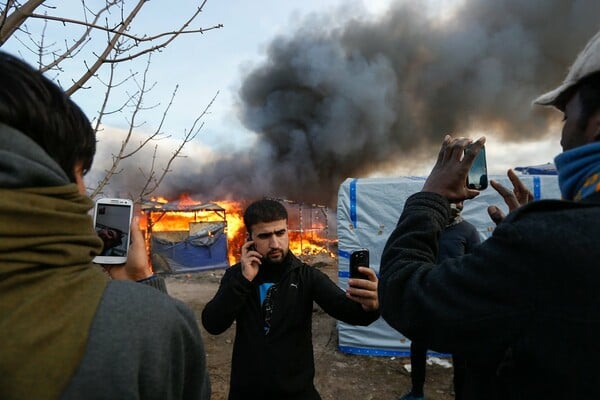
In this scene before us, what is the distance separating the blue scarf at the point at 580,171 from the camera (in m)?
0.86

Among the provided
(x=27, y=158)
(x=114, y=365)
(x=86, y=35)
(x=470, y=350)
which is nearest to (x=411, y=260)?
(x=470, y=350)

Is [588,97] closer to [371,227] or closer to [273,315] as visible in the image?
[273,315]

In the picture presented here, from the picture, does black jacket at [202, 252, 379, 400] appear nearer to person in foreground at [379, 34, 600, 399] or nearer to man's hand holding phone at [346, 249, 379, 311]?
man's hand holding phone at [346, 249, 379, 311]

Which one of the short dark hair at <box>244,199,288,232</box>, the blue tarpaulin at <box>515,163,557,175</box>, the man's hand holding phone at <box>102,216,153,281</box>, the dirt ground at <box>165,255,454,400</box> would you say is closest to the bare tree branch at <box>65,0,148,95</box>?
the man's hand holding phone at <box>102,216,153,281</box>

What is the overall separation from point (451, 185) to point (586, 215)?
1.55 feet

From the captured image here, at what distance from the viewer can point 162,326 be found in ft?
2.62

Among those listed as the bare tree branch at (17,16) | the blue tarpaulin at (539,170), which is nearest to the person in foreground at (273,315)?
the bare tree branch at (17,16)

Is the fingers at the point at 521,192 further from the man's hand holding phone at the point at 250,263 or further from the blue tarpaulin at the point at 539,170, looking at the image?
the blue tarpaulin at the point at 539,170

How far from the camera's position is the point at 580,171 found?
893mm

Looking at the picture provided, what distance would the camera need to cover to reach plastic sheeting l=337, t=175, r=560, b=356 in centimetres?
583

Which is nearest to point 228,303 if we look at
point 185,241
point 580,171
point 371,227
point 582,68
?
point 580,171

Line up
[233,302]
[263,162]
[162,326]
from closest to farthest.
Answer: [162,326]
[233,302]
[263,162]

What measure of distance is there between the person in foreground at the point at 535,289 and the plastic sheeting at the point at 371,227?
482cm

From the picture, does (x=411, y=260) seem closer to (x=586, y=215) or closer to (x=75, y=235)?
(x=586, y=215)
